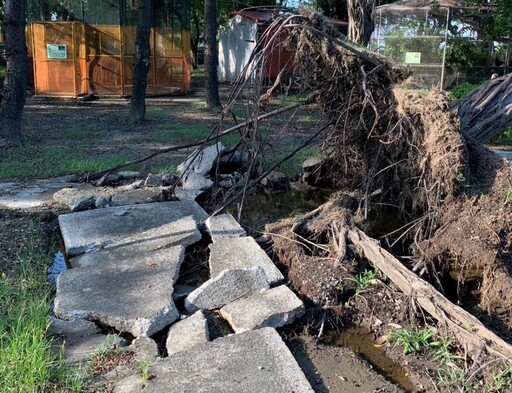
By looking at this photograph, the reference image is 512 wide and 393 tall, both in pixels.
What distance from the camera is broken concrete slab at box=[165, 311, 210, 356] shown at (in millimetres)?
3475

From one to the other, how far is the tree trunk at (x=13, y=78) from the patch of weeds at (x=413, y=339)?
7754mm

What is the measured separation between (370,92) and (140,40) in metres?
8.17

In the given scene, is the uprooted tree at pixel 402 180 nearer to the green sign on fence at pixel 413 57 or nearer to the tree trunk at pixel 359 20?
the tree trunk at pixel 359 20

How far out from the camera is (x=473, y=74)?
18.1 m

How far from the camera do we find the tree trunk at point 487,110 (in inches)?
244

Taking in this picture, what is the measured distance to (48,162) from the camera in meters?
8.41

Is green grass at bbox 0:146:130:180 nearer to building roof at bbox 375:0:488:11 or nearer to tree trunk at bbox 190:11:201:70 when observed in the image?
building roof at bbox 375:0:488:11

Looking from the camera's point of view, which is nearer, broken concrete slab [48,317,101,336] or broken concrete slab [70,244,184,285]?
broken concrete slab [48,317,101,336]

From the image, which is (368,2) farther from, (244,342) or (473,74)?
(244,342)

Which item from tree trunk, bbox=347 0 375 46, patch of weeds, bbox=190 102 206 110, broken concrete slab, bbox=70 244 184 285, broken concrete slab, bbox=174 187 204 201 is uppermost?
tree trunk, bbox=347 0 375 46

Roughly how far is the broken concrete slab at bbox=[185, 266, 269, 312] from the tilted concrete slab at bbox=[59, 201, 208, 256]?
107 cm

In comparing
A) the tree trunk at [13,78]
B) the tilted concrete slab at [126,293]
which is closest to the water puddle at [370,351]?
the tilted concrete slab at [126,293]

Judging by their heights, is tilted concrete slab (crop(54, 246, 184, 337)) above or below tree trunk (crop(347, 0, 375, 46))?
below

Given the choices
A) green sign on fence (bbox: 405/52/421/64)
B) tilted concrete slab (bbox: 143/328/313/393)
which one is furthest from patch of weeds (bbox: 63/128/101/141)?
green sign on fence (bbox: 405/52/421/64)
